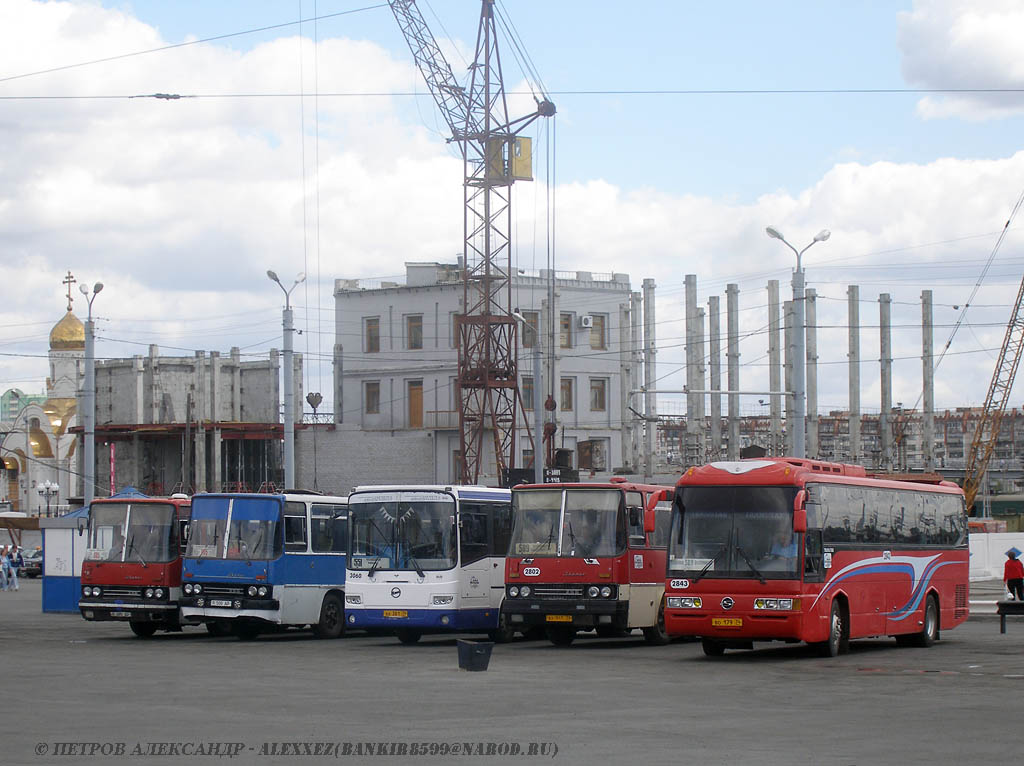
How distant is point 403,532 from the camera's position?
86.8ft

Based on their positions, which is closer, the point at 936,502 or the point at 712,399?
the point at 936,502

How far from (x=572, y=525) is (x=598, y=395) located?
5785 centimetres

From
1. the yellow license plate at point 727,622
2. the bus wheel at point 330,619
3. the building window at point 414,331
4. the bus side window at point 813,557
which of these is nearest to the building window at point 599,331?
the building window at point 414,331

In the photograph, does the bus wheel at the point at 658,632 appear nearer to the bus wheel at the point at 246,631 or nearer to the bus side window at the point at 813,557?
the bus side window at the point at 813,557

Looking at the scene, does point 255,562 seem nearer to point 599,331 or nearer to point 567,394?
point 567,394

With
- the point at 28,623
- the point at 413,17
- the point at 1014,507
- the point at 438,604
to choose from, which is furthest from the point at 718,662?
the point at 1014,507

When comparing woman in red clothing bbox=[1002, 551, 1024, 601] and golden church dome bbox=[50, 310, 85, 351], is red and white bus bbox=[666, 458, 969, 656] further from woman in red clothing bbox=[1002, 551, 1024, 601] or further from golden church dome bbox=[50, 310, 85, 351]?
golden church dome bbox=[50, 310, 85, 351]

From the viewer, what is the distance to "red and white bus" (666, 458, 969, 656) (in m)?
21.3

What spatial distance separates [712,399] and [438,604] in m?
55.8

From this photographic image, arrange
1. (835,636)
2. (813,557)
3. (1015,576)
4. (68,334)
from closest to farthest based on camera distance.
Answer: (813,557)
(835,636)
(1015,576)
(68,334)

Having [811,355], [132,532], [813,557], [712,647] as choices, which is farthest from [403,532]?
[811,355]

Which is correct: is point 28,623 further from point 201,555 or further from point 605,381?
point 605,381

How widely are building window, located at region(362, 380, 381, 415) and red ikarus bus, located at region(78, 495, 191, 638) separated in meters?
55.1

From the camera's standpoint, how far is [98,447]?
87750mm
